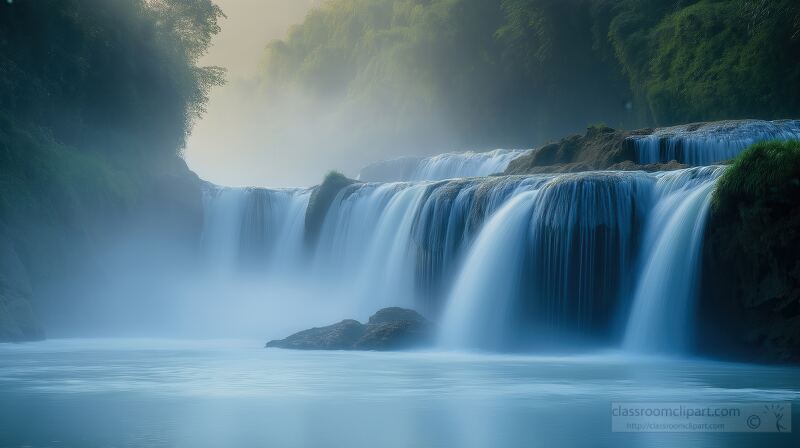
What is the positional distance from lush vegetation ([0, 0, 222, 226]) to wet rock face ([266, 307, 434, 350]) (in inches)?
327

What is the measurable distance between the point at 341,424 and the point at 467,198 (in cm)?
1287

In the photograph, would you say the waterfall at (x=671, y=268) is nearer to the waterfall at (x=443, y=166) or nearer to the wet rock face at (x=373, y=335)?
the wet rock face at (x=373, y=335)

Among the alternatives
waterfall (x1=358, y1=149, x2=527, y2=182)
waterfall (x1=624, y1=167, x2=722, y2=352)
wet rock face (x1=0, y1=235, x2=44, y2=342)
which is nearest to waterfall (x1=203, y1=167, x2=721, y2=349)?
waterfall (x1=624, y1=167, x2=722, y2=352)

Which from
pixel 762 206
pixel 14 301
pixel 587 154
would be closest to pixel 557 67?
pixel 587 154

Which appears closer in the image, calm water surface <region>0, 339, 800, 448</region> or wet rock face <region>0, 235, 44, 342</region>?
calm water surface <region>0, 339, 800, 448</region>

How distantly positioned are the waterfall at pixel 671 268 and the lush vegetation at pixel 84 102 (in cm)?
1462

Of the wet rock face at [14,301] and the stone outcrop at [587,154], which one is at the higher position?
the stone outcrop at [587,154]

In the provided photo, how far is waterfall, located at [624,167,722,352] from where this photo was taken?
51.4ft

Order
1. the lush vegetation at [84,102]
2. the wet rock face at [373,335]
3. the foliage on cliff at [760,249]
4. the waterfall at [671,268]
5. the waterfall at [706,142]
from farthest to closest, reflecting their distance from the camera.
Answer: the lush vegetation at [84,102]
the waterfall at [706,142]
the wet rock face at [373,335]
the waterfall at [671,268]
the foliage on cliff at [760,249]

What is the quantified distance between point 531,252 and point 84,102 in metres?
17.0

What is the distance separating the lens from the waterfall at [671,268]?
1566 centimetres

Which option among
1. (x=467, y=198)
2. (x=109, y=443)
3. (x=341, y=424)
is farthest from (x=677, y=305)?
(x=109, y=443)

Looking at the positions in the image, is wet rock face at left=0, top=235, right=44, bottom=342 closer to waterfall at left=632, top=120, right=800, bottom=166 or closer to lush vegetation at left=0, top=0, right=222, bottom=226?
lush vegetation at left=0, top=0, right=222, bottom=226

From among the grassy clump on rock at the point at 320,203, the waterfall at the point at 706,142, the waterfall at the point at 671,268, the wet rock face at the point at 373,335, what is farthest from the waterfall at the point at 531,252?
the waterfall at the point at 706,142
